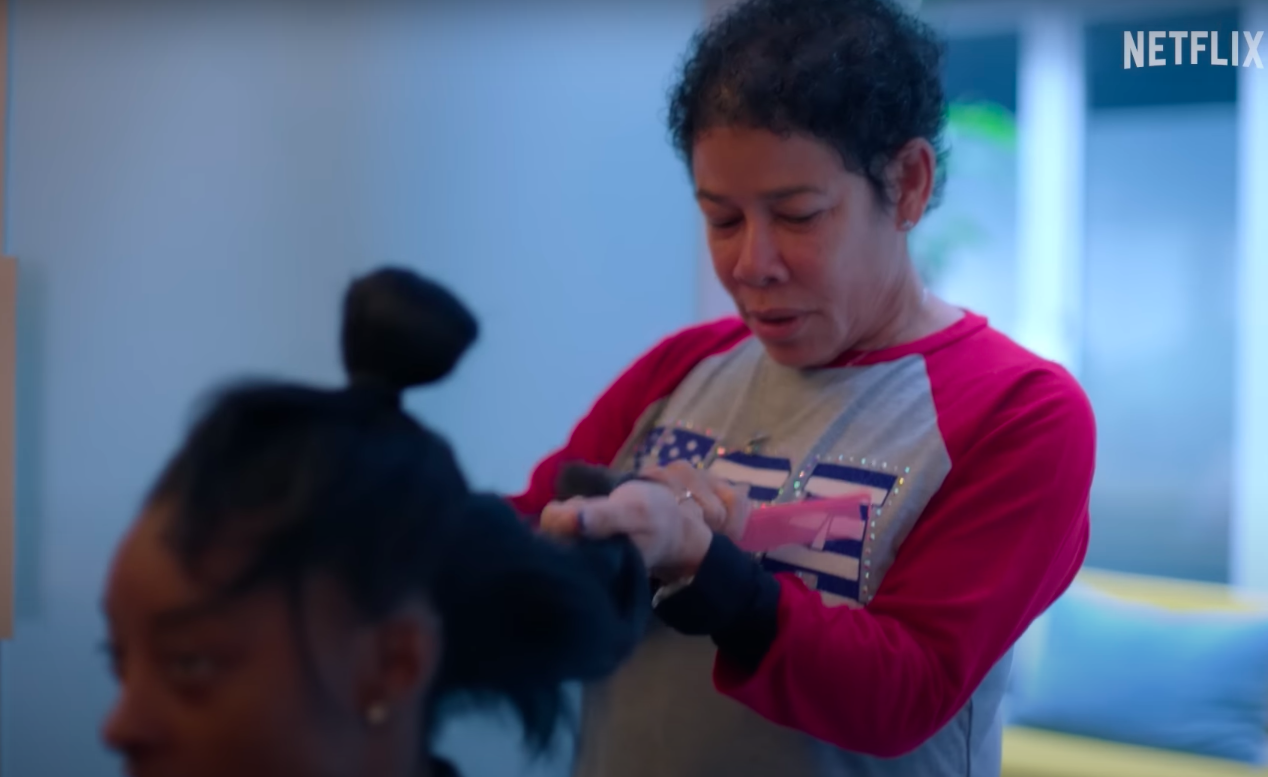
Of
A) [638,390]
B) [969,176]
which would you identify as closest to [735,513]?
[638,390]

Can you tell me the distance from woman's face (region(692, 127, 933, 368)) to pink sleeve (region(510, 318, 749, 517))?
118 millimetres

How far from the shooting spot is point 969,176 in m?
2.23

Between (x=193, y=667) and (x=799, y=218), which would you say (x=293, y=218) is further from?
(x=193, y=667)

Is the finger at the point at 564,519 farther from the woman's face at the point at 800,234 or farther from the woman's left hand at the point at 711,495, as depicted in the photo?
the woman's face at the point at 800,234

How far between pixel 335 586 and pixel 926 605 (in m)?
0.37

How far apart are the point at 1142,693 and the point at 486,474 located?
4.02 ft

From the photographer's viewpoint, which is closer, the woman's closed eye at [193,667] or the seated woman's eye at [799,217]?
the woman's closed eye at [193,667]

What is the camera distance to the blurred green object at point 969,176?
2.17m

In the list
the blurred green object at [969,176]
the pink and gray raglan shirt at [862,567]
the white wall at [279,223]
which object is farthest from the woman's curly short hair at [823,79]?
the blurred green object at [969,176]

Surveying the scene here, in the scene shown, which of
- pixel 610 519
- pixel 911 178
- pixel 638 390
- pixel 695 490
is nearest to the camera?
pixel 610 519

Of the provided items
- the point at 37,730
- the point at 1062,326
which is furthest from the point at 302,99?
the point at 1062,326

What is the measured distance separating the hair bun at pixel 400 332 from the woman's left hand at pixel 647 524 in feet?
0.34

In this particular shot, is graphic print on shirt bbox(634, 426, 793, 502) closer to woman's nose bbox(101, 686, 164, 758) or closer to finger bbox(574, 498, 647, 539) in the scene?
finger bbox(574, 498, 647, 539)

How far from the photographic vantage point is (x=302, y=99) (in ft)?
4.95
